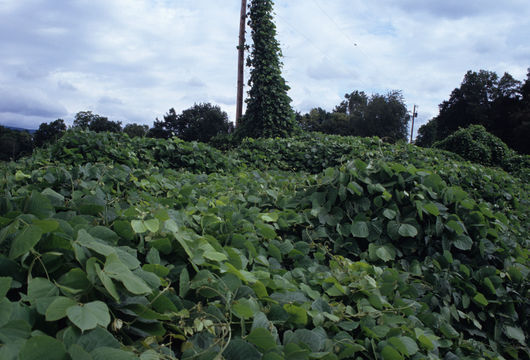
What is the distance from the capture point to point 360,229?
2.15m

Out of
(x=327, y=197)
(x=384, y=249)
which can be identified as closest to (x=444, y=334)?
(x=384, y=249)

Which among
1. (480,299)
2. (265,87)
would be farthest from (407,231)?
(265,87)

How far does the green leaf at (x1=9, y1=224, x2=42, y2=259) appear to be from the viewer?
0.82m

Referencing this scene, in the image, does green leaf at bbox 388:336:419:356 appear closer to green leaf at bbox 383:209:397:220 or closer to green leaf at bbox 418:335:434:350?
green leaf at bbox 418:335:434:350

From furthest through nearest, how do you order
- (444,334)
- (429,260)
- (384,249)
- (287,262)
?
(429,260) < (384,249) < (287,262) < (444,334)

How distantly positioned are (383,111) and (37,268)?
37.5 meters

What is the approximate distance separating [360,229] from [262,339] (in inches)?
53.5

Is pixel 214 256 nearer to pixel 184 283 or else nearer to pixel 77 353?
pixel 184 283

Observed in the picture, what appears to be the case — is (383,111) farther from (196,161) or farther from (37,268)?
(37,268)

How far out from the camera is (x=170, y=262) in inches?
46.2

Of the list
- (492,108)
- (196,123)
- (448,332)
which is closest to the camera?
(448,332)

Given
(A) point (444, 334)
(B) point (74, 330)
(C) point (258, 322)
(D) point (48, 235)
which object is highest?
(D) point (48, 235)

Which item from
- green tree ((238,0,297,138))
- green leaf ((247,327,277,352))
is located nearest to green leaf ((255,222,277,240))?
green leaf ((247,327,277,352))

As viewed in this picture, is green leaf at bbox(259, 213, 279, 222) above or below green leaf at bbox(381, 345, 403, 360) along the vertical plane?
above
